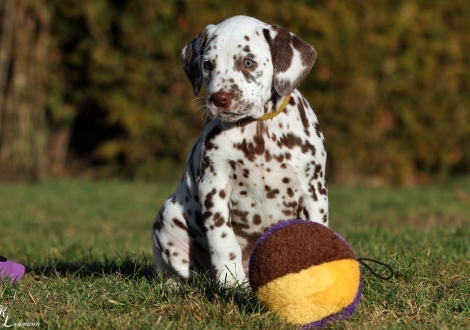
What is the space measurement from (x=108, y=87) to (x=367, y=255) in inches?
279

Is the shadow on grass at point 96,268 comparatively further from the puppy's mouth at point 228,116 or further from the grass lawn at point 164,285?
the puppy's mouth at point 228,116

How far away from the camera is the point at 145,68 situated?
35.0ft

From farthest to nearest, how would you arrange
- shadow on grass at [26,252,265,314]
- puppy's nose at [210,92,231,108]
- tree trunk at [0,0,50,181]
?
tree trunk at [0,0,50,181] → puppy's nose at [210,92,231,108] → shadow on grass at [26,252,265,314]

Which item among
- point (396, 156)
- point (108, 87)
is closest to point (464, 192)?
point (396, 156)

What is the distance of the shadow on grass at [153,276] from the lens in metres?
3.51

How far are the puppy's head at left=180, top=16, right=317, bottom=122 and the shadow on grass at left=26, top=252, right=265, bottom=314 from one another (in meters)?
0.89

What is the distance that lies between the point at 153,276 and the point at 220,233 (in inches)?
22.0

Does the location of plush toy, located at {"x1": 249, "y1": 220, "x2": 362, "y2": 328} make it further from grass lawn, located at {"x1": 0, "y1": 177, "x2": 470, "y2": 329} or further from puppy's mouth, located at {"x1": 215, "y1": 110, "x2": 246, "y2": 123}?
puppy's mouth, located at {"x1": 215, "y1": 110, "x2": 246, "y2": 123}

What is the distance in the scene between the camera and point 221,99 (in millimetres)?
3754

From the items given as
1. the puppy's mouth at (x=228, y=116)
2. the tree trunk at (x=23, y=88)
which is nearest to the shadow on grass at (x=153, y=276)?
the puppy's mouth at (x=228, y=116)

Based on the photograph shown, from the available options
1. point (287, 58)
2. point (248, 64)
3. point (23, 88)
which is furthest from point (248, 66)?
point (23, 88)

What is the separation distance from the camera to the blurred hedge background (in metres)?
10.7

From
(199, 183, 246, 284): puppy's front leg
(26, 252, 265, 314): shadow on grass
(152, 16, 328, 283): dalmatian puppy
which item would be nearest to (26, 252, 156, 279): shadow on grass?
(26, 252, 265, 314): shadow on grass

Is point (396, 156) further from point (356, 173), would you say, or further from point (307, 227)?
point (307, 227)
